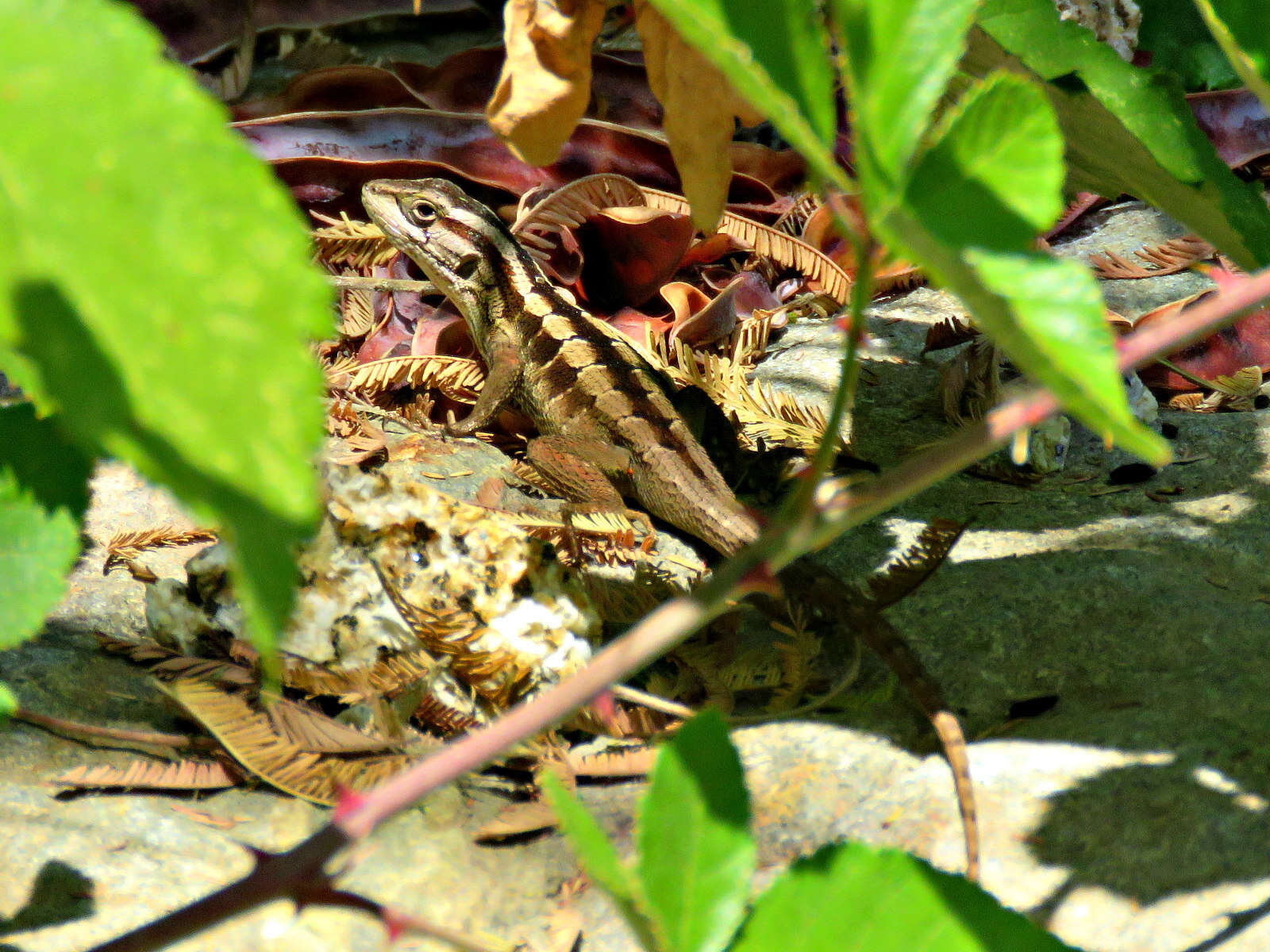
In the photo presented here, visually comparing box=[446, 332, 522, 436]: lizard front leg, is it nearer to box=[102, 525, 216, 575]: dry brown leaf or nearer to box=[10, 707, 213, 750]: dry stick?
box=[102, 525, 216, 575]: dry brown leaf

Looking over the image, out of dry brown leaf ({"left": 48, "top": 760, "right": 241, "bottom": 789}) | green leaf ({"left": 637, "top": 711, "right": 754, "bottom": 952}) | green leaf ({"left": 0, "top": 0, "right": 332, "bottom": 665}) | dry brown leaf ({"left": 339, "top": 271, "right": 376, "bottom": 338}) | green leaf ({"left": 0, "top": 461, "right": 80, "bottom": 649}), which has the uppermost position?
green leaf ({"left": 0, "top": 0, "right": 332, "bottom": 665})

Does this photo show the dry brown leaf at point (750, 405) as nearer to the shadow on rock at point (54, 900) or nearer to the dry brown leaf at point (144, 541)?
the dry brown leaf at point (144, 541)

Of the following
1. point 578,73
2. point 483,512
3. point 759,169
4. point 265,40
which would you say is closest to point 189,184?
point 578,73

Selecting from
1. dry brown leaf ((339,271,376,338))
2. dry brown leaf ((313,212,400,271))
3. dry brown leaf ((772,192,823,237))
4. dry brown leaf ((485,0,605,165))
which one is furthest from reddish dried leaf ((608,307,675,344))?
dry brown leaf ((485,0,605,165))

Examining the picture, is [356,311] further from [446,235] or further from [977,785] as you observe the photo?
[977,785]

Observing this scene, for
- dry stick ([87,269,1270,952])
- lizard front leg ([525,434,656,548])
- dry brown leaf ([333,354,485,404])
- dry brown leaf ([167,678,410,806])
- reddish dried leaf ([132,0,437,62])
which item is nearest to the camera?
dry stick ([87,269,1270,952])

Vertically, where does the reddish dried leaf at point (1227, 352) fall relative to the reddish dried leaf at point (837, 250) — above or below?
above

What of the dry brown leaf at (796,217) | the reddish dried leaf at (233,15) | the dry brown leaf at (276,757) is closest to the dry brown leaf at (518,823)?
the dry brown leaf at (276,757)

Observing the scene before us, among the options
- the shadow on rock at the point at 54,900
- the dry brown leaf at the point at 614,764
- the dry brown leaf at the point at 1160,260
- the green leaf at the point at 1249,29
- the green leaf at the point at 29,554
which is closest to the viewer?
the green leaf at the point at 29,554
